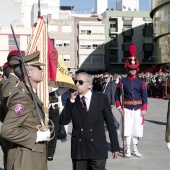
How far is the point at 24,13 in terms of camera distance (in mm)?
85125

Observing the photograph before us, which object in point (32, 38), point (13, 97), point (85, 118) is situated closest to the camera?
point (13, 97)

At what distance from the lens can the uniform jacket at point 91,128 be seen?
218 inches

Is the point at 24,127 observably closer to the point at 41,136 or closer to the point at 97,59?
the point at 41,136

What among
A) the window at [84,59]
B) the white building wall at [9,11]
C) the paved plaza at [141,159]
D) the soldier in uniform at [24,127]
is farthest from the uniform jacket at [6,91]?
the white building wall at [9,11]

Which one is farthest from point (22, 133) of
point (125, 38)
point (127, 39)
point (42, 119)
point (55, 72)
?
point (127, 39)

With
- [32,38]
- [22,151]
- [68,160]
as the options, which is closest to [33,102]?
[22,151]

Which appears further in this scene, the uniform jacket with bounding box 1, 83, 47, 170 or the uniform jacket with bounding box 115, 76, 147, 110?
the uniform jacket with bounding box 115, 76, 147, 110

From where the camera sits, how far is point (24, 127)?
415 cm

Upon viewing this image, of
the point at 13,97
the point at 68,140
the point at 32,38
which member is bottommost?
the point at 68,140

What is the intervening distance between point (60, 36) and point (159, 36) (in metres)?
26.0

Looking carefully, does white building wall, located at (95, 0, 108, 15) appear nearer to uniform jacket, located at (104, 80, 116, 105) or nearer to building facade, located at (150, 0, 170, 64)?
building facade, located at (150, 0, 170, 64)

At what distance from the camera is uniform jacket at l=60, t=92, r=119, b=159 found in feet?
18.1

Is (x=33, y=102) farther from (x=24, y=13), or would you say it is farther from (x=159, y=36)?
(x=24, y=13)

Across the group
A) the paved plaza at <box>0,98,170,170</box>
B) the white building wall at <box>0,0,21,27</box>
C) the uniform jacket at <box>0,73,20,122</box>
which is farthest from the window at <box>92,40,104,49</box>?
the uniform jacket at <box>0,73,20,122</box>
